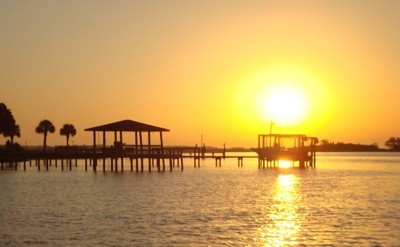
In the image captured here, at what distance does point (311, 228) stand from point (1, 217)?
45.8ft

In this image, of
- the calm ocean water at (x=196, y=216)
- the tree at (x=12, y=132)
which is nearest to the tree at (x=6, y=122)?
the tree at (x=12, y=132)

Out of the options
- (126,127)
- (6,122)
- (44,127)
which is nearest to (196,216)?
(126,127)

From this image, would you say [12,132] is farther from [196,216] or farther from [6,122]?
[196,216]

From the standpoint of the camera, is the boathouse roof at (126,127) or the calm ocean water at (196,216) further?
the boathouse roof at (126,127)

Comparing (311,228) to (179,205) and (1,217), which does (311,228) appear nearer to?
(179,205)

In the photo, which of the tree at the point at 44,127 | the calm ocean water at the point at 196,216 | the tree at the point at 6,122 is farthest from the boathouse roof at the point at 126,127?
the tree at the point at 44,127

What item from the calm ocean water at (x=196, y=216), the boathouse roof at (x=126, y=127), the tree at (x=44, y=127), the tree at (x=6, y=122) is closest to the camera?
the calm ocean water at (x=196, y=216)

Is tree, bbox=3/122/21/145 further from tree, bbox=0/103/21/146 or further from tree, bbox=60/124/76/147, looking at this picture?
tree, bbox=60/124/76/147

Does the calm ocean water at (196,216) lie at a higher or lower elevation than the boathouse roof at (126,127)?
lower

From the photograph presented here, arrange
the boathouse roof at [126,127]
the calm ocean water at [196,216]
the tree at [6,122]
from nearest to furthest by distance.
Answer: the calm ocean water at [196,216] < the boathouse roof at [126,127] < the tree at [6,122]

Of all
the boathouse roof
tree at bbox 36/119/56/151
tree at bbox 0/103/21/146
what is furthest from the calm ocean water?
tree at bbox 36/119/56/151

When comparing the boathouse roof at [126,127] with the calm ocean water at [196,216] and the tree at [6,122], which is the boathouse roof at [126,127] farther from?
the tree at [6,122]

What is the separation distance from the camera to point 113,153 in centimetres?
6481

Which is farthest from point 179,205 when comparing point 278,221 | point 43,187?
point 43,187
